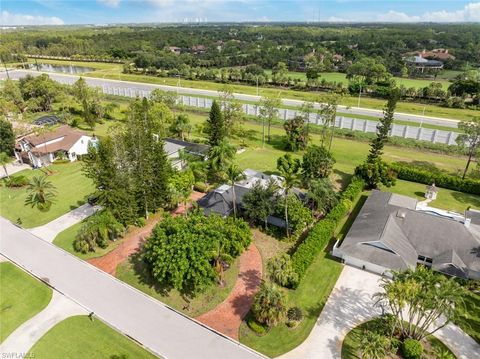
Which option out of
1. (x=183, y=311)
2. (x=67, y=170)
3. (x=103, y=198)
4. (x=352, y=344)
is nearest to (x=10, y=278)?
(x=103, y=198)

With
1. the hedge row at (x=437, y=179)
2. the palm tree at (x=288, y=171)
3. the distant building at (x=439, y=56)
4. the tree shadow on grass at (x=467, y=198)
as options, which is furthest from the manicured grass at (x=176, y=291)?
the distant building at (x=439, y=56)

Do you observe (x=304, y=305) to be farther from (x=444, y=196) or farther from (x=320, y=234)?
(x=444, y=196)

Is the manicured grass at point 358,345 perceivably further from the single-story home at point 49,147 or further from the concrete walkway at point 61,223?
the single-story home at point 49,147

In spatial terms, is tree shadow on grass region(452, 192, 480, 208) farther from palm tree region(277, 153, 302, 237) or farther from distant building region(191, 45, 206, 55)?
distant building region(191, 45, 206, 55)

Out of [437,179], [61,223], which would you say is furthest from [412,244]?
[61,223]

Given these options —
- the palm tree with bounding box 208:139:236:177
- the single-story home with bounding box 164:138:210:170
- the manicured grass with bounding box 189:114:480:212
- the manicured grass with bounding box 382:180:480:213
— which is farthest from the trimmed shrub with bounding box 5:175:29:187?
the manicured grass with bounding box 382:180:480:213

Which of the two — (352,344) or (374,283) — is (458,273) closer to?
(374,283)
